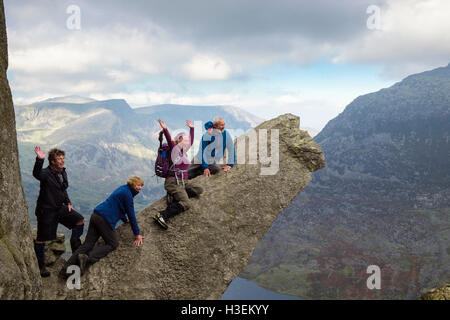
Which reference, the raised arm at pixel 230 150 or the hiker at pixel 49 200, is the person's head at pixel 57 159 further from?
the raised arm at pixel 230 150

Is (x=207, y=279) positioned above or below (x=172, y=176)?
below

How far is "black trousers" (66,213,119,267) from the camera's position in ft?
43.4

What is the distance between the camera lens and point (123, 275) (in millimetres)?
13297

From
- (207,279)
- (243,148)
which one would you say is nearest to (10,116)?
(207,279)

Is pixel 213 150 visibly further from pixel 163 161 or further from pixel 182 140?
pixel 163 161

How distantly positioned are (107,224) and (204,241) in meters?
4.39

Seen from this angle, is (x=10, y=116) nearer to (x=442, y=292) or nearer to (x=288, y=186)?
(x=288, y=186)

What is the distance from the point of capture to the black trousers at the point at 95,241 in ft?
43.4

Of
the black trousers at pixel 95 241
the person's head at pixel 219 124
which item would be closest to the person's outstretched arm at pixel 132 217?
the black trousers at pixel 95 241

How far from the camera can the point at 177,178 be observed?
15289mm

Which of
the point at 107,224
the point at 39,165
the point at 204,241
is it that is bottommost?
the point at 204,241

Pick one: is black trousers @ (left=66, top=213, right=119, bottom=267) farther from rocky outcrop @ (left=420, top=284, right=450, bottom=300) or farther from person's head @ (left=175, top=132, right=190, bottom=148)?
rocky outcrop @ (left=420, top=284, right=450, bottom=300)

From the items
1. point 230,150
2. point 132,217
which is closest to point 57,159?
point 132,217

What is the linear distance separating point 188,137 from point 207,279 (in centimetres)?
646
